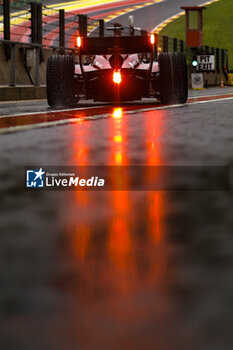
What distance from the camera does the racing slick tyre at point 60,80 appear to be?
11.7 meters

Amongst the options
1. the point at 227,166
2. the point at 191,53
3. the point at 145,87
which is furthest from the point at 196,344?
the point at 191,53

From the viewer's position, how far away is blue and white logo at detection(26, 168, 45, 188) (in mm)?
3643

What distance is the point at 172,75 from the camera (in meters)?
12.0

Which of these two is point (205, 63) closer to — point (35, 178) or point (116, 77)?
point (116, 77)

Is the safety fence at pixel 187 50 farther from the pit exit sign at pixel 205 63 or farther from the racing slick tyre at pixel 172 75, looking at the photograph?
the racing slick tyre at pixel 172 75

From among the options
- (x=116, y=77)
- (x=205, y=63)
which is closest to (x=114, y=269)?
(x=116, y=77)

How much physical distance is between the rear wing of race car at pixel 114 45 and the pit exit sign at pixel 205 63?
30.9 m

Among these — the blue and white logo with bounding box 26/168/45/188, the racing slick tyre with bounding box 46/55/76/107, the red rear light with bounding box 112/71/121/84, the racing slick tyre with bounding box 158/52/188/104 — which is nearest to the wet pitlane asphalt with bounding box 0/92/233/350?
the blue and white logo with bounding box 26/168/45/188

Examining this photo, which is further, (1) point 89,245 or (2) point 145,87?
(2) point 145,87

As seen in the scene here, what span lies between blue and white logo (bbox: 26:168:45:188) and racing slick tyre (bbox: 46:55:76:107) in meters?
7.80

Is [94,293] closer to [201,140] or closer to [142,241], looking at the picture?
[142,241]

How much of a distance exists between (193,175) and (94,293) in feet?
7.37

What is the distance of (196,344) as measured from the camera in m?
1.47

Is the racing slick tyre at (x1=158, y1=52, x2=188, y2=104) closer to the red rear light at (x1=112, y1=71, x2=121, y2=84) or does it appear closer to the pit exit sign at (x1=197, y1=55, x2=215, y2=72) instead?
the red rear light at (x1=112, y1=71, x2=121, y2=84)
